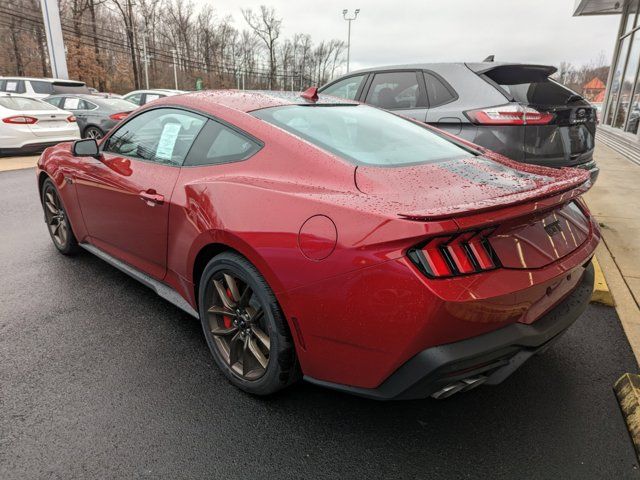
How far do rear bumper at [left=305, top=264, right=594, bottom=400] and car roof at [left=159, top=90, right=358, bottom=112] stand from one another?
1601 mm

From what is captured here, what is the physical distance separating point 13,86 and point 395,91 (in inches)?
600

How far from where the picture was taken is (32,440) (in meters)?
1.91

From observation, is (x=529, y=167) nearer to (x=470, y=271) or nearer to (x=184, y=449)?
(x=470, y=271)

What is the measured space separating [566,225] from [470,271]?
2.53 ft

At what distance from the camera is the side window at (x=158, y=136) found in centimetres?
260

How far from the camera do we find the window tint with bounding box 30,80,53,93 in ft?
49.5

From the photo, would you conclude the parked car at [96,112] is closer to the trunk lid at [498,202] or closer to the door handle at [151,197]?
the door handle at [151,197]

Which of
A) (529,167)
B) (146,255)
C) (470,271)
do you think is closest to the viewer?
(470,271)

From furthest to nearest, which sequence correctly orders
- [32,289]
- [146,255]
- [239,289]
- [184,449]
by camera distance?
[32,289]
[146,255]
[239,289]
[184,449]

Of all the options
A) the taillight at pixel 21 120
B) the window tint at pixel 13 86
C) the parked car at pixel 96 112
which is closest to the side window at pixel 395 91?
the parked car at pixel 96 112

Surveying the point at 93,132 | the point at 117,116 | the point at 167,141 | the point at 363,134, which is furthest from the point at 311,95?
the point at 93,132

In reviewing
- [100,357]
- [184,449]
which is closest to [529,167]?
[184,449]

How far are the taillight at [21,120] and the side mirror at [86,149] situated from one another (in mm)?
7976

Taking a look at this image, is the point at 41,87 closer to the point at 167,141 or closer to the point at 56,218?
the point at 56,218
